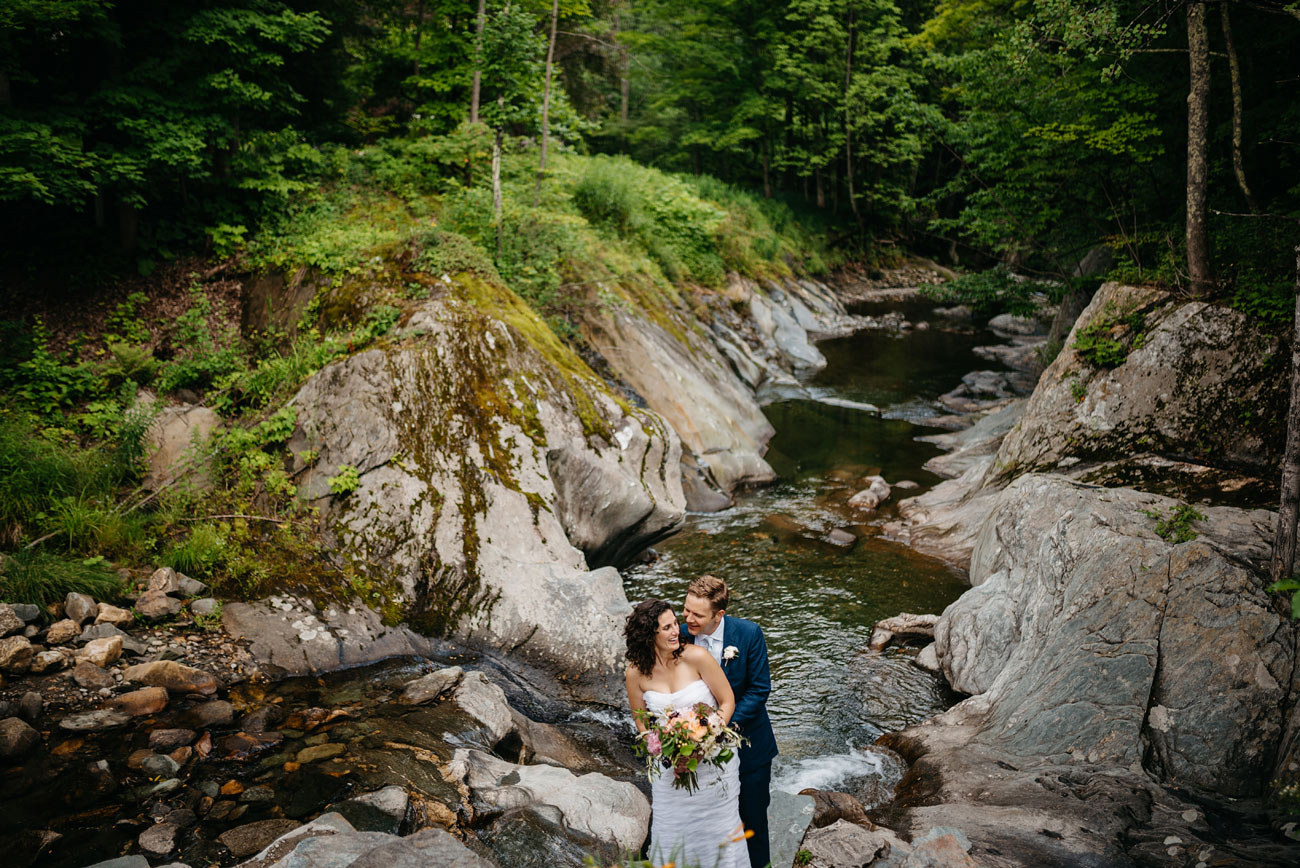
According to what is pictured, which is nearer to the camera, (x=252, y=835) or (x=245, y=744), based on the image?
(x=252, y=835)

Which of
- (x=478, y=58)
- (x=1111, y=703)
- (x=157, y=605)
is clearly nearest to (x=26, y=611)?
(x=157, y=605)

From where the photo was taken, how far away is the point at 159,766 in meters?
4.88

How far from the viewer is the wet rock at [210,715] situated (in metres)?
5.46

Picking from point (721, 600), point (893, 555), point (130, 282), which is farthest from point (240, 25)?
point (893, 555)

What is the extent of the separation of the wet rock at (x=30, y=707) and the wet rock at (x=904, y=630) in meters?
8.07

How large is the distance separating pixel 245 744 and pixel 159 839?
108cm

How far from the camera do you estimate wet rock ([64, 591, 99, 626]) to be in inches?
241

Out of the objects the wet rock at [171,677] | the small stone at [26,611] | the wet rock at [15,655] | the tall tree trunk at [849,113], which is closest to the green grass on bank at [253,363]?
the small stone at [26,611]

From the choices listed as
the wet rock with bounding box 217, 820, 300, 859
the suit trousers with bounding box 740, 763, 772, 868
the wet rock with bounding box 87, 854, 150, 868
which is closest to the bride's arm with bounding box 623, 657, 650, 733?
the suit trousers with bounding box 740, 763, 772, 868

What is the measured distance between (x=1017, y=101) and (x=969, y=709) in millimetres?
12919

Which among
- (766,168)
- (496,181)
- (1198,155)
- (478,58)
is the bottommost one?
(496,181)

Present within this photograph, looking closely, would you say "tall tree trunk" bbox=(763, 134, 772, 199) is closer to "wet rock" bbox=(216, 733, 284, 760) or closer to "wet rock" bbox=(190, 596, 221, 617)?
"wet rock" bbox=(190, 596, 221, 617)

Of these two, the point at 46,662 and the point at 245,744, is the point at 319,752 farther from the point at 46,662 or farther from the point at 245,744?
the point at 46,662

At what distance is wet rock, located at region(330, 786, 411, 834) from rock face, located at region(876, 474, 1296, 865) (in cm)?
360
